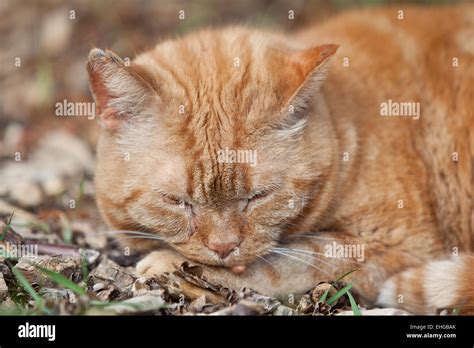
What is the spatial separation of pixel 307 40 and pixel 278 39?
44 centimetres

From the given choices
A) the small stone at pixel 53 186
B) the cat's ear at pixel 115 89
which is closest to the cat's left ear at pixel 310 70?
the cat's ear at pixel 115 89

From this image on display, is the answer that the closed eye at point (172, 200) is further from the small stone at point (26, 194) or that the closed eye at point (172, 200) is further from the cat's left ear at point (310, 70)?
the small stone at point (26, 194)

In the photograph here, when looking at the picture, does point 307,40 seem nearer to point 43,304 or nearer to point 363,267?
point 363,267

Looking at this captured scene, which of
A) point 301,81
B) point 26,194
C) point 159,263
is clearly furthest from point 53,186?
point 301,81

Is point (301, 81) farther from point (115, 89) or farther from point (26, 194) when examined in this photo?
point (26, 194)

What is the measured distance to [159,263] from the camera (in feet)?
10.2

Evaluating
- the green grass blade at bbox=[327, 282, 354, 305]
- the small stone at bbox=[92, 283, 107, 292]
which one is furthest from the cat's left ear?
the small stone at bbox=[92, 283, 107, 292]

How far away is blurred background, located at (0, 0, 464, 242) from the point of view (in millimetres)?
4184

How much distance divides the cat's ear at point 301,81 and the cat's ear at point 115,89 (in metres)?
0.58

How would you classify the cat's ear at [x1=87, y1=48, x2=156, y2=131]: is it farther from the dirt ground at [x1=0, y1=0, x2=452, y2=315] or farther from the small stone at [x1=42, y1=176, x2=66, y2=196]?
the small stone at [x1=42, y1=176, x2=66, y2=196]

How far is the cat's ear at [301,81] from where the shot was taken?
2.91 metres

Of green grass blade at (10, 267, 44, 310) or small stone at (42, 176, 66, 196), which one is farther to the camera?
small stone at (42, 176, 66, 196)

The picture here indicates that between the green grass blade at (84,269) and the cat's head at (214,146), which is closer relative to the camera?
the cat's head at (214,146)

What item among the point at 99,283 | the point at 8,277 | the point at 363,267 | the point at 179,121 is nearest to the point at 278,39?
the point at 179,121
